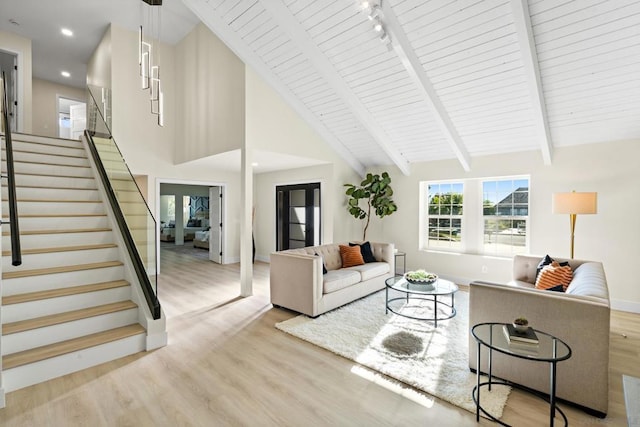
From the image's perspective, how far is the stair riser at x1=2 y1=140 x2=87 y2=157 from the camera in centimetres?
458

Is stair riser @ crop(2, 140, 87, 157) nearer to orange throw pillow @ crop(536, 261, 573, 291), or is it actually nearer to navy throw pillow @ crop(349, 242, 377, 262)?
navy throw pillow @ crop(349, 242, 377, 262)

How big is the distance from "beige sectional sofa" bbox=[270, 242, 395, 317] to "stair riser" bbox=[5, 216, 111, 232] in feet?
7.25

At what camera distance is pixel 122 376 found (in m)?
2.54

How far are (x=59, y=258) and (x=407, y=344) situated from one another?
3.72 metres

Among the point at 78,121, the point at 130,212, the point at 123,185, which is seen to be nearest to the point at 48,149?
the point at 123,185

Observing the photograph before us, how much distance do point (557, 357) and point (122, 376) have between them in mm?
3139

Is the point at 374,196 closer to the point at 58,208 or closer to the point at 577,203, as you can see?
the point at 577,203

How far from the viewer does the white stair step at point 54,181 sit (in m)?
4.01

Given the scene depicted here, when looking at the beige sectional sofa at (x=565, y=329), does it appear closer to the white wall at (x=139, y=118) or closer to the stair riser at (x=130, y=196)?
the stair riser at (x=130, y=196)

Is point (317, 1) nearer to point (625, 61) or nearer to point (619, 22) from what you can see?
point (619, 22)

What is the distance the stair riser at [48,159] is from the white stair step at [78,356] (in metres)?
3.05

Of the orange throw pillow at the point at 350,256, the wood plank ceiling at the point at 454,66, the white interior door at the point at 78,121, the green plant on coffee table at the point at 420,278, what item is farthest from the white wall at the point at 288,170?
the white interior door at the point at 78,121

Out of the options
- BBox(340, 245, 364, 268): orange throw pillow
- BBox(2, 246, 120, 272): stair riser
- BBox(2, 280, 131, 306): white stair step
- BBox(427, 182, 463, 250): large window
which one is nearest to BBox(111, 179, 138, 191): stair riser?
BBox(2, 246, 120, 272): stair riser

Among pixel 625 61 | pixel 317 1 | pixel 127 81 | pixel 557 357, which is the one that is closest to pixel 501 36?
pixel 625 61
